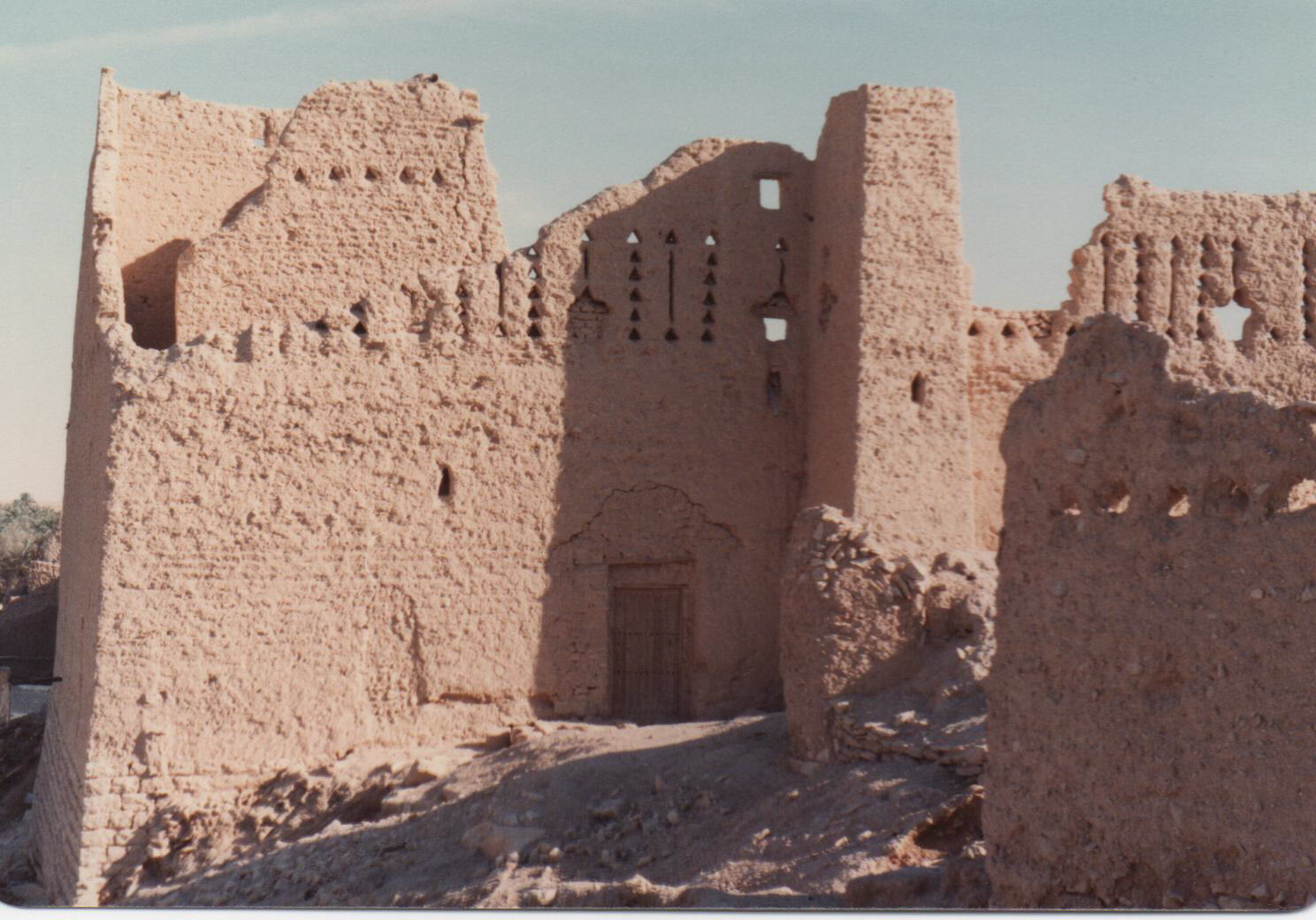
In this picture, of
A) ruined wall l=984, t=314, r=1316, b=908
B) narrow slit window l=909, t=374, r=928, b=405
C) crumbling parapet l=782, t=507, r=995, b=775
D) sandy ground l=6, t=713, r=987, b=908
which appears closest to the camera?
ruined wall l=984, t=314, r=1316, b=908

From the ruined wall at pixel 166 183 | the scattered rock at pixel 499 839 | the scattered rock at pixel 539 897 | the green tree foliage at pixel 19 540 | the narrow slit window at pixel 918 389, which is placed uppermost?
the ruined wall at pixel 166 183

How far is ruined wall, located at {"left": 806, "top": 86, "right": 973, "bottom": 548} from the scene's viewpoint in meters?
13.2

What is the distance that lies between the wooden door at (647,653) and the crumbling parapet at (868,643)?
7.32 ft

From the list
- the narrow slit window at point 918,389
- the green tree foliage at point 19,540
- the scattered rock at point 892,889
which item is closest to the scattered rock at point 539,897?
the scattered rock at point 892,889

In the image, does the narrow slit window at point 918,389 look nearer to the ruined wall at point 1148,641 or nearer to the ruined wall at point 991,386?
the ruined wall at point 991,386

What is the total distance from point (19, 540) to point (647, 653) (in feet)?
56.6

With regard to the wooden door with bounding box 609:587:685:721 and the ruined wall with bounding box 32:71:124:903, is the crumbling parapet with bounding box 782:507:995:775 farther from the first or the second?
the ruined wall with bounding box 32:71:124:903

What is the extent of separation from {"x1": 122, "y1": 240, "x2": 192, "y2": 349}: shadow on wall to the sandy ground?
408cm

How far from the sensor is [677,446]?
13766 mm

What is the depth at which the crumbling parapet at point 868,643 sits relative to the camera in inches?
430

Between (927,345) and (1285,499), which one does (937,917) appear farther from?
(927,345)

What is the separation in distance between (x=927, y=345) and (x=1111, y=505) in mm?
5439

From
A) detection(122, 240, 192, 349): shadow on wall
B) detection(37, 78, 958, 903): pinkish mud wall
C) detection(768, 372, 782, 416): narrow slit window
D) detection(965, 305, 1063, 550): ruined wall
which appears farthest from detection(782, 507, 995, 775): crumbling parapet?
detection(122, 240, 192, 349): shadow on wall

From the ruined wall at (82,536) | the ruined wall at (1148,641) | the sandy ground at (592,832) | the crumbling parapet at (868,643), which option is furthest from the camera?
the ruined wall at (82,536)
